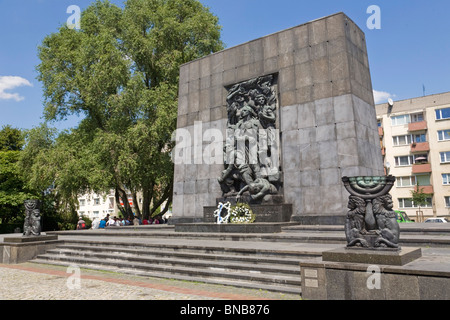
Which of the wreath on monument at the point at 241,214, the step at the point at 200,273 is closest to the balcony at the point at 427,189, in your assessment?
the wreath on monument at the point at 241,214

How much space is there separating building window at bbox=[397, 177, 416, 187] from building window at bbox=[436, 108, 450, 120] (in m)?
8.13

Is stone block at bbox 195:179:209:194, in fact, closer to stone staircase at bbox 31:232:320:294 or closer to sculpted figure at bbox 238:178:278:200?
sculpted figure at bbox 238:178:278:200

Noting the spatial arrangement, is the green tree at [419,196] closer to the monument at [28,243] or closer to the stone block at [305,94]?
the stone block at [305,94]

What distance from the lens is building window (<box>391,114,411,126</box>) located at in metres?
46.6

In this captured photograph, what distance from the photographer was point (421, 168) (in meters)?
43.9

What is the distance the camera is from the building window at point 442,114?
142 ft

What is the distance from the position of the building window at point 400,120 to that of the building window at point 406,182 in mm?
7361

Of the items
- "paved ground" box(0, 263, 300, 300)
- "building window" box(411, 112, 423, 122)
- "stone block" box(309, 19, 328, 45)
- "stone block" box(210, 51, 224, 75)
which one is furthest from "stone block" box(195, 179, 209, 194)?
"building window" box(411, 112, 423, 122)

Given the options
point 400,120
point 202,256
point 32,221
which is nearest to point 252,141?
point 202,256

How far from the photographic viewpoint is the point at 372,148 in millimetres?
14945

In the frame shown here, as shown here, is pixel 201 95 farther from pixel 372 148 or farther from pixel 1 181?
pixel 1 181

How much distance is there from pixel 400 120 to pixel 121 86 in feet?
122

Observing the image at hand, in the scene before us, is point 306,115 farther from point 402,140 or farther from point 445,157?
point 402,140
